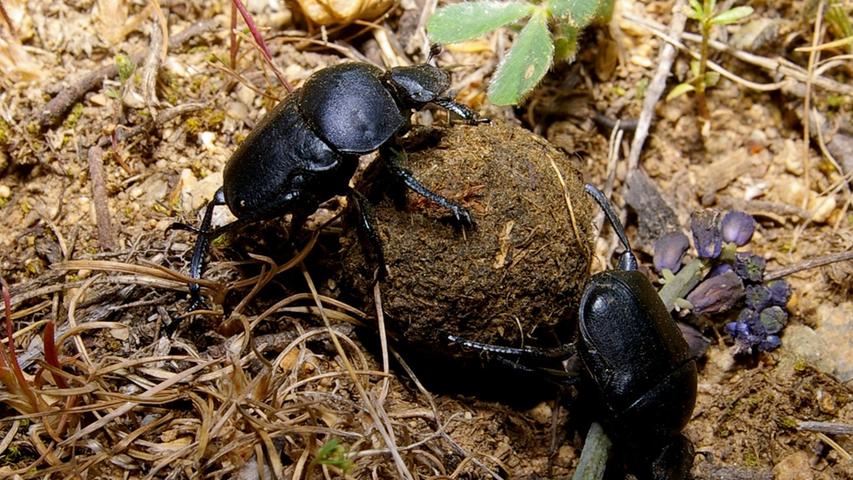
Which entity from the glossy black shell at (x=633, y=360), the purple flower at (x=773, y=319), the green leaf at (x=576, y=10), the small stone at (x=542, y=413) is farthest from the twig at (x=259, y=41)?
the purple flower at (x=773, y=319)

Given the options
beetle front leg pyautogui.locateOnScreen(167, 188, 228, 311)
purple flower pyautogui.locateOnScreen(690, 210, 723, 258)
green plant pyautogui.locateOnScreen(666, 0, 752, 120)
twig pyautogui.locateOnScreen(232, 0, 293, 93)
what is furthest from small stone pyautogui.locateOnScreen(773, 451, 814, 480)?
twig pyautogui.locateOnScreen(232, 0, 293, 93)

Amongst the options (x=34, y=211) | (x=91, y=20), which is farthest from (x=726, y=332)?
(x=91, y=20)

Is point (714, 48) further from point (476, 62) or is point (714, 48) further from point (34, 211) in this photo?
point (34, 211)

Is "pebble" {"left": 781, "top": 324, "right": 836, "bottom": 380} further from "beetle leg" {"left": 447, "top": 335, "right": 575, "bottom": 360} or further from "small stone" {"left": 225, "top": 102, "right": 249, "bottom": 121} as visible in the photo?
"small stone" {"left": 225, "top": 102, "right": 249, "bottom": 121}

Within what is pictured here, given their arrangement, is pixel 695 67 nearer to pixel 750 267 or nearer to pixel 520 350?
pixel 750 267

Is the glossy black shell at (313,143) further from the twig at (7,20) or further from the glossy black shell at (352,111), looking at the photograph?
the twig at (7,20)

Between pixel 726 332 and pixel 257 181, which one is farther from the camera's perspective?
pixel 726 332
